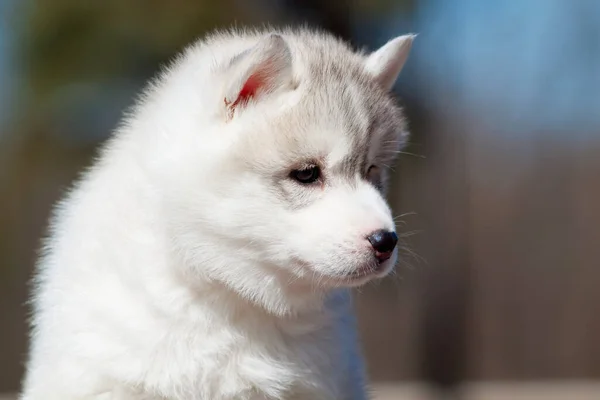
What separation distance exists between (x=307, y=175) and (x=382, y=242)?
0.29m

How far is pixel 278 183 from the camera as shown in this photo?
227 centimetres

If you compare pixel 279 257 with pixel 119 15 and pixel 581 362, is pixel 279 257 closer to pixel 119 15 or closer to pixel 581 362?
pixel 119 15

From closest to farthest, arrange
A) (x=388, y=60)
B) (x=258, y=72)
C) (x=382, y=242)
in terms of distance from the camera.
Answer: (x=382, y=242) < (x=258, y=72) < (x=388, y=60)

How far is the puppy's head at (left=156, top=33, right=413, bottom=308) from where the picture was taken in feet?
7.31

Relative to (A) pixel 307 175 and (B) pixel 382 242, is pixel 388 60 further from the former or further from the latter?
(B) pixel 382 242

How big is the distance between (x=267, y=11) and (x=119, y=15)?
1134 millimetres

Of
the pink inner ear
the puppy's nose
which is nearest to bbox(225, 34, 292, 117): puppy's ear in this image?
the pink inner ear

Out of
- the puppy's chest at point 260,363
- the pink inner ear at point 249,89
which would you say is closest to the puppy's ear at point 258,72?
the pink inner ear at point 249,89

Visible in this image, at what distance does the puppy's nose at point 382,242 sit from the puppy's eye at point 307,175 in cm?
25

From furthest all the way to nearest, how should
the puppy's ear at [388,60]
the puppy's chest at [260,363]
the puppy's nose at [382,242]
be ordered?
the puppy's ear at [388,60]
the puppy's chest at [260,363]
the puppy's nose at [382,242]

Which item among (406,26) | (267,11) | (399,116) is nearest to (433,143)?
(406,26)

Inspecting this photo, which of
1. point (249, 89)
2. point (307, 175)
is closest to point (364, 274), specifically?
point (307, 175)

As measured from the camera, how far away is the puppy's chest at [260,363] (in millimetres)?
2316

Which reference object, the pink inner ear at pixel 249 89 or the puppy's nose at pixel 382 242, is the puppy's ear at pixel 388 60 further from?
the puppy's nose at pixel 382 242
